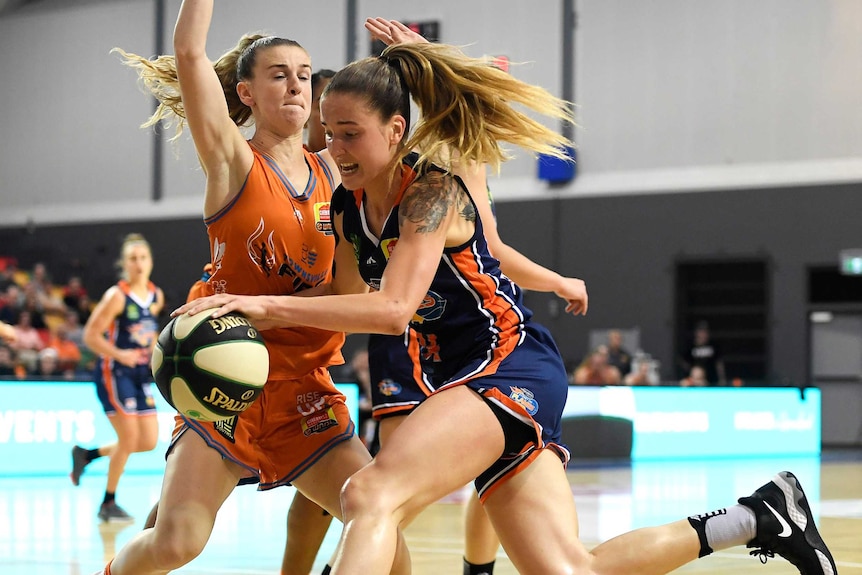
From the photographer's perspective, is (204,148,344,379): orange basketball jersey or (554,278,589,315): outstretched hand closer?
(204,148,344,379): orange basketball jersey

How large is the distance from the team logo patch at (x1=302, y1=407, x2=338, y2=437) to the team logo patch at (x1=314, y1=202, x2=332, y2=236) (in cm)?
54

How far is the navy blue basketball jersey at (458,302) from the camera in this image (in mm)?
3359

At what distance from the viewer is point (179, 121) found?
405cm

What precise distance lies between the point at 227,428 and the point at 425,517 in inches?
172

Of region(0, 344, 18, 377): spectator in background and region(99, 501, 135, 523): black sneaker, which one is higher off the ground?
region(0, 344, 18, 377): spectator in background

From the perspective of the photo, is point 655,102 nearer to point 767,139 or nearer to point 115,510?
point 767,139

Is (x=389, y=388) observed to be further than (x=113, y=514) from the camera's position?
No

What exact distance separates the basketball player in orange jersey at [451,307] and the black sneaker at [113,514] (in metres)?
4.38

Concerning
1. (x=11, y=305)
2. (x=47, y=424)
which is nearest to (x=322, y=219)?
(x=47, y=424)

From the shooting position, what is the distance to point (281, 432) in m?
3.75

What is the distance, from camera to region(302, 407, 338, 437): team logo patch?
12.3 ft

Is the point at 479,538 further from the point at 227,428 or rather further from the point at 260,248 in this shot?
the point at 260,248

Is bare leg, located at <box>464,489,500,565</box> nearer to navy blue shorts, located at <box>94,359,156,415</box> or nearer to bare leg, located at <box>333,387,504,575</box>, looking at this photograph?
bare leg, located at <box>333,387,504,575</box>

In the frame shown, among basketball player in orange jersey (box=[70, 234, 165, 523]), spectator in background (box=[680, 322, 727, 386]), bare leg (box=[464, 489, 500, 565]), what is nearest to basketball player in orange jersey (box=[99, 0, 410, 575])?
bare leg (box=[464, 489, 500, 565])
